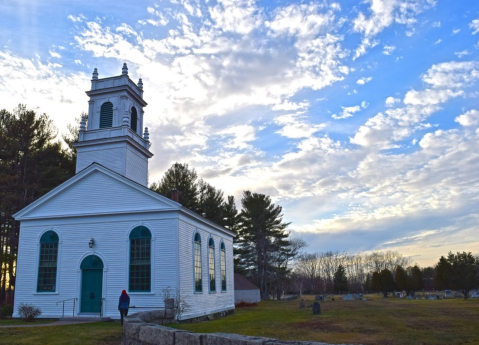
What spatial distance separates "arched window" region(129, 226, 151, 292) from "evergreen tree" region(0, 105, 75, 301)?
1758cm

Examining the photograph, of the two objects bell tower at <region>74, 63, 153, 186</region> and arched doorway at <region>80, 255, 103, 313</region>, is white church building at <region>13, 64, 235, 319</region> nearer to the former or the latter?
arched doorway at <region>80, 255, 103, 313</region>

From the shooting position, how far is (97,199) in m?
20.9

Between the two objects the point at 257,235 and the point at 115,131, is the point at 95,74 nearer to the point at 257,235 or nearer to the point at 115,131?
the point at 115,131

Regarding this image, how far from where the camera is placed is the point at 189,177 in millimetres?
47062

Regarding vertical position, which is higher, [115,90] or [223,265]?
[115,90]

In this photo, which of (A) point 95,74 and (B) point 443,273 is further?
(B) point 443,273

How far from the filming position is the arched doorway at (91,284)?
19703mm


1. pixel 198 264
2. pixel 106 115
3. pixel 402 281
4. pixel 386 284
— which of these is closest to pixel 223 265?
pixel 198 264

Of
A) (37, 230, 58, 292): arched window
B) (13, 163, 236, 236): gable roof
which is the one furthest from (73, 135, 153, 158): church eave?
(37, 230, 58, 292): arched window

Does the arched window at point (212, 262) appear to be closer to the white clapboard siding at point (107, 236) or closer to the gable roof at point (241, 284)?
the white clapboard siding at point (107, 236)

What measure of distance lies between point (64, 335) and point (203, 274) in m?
9.88

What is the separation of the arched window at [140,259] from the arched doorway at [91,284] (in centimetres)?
174

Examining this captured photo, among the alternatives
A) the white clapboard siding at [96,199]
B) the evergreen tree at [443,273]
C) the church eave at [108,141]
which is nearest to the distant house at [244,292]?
Result: the evergreen tree at [443,273]

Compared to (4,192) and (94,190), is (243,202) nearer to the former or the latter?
(4,192)
